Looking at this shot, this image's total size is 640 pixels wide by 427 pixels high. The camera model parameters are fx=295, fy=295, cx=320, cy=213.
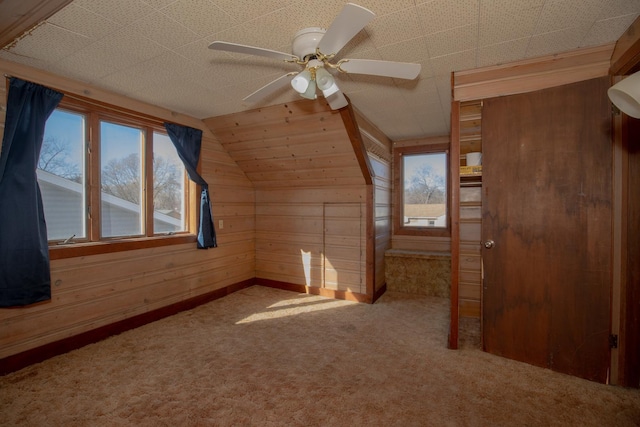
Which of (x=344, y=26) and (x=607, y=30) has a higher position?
(x=607, y=30)

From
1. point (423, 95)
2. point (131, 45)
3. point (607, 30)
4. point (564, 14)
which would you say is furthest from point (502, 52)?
point (131, 45)

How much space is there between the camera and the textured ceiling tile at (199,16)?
5.26 ft

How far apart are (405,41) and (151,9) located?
5.02ft

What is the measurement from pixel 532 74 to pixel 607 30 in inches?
17.7

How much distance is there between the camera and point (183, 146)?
3.41 m

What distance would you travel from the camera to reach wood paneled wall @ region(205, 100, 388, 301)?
3.36 m

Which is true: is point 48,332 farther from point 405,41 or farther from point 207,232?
point 405,41

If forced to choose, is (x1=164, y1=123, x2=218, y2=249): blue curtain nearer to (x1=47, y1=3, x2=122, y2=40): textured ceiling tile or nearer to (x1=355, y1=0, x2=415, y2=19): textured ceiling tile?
(x1=47, y1=3, x2=122, y2=40): textured ceiling tile

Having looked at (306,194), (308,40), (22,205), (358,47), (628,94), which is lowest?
(22,205)

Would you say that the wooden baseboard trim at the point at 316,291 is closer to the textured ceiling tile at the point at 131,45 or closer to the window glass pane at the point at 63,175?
the window glass pane at the point at 63,175

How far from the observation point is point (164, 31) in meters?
1.84

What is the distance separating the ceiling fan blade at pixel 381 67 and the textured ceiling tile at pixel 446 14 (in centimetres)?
33

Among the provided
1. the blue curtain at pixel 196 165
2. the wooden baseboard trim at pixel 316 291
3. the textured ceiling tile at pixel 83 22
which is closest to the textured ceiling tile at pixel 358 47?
the textured ceiling tile at pixel 83 22

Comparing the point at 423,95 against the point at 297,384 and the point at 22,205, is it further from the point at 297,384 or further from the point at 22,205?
the point at 22,205
